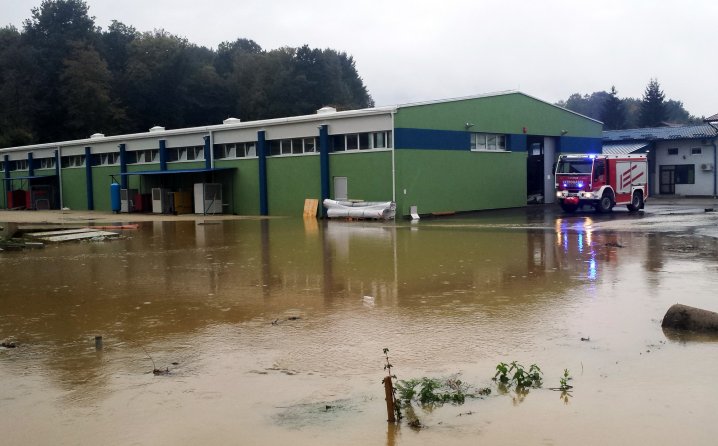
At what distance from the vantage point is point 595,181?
3141 cm

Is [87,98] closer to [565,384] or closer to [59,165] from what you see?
[59,165]

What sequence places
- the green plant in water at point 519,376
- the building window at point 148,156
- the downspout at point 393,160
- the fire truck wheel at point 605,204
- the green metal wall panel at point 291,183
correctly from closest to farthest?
the green plant in water at point 519,376 < the downspout at point 393,160 < the fire truck wheel at point 605,204 < the green metal wall panel at point 291,183 < the building window at point 148,156

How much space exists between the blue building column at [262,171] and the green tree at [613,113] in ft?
200

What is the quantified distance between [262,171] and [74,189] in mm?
19728

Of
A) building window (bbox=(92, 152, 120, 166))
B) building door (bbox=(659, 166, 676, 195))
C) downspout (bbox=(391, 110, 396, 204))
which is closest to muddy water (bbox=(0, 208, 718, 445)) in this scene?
downspout (bbox=(391, 110, 396, 204))

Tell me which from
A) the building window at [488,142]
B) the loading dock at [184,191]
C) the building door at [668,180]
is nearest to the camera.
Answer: the building window at [488,142]

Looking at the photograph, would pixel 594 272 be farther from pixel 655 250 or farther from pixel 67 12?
pixel 67 12

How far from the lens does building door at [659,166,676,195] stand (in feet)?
169

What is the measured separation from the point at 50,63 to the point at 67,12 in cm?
1137

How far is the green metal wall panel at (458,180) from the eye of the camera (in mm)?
31297

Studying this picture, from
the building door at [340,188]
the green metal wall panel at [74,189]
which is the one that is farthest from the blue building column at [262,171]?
the green metal wall panel at [74,189]

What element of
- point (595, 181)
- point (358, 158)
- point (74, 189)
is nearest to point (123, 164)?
point (74, 189)

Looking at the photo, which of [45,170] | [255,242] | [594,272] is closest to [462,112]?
[255,242]

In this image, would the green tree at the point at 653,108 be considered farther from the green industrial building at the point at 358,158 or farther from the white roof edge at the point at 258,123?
the white roof edge at the point at 258,123
